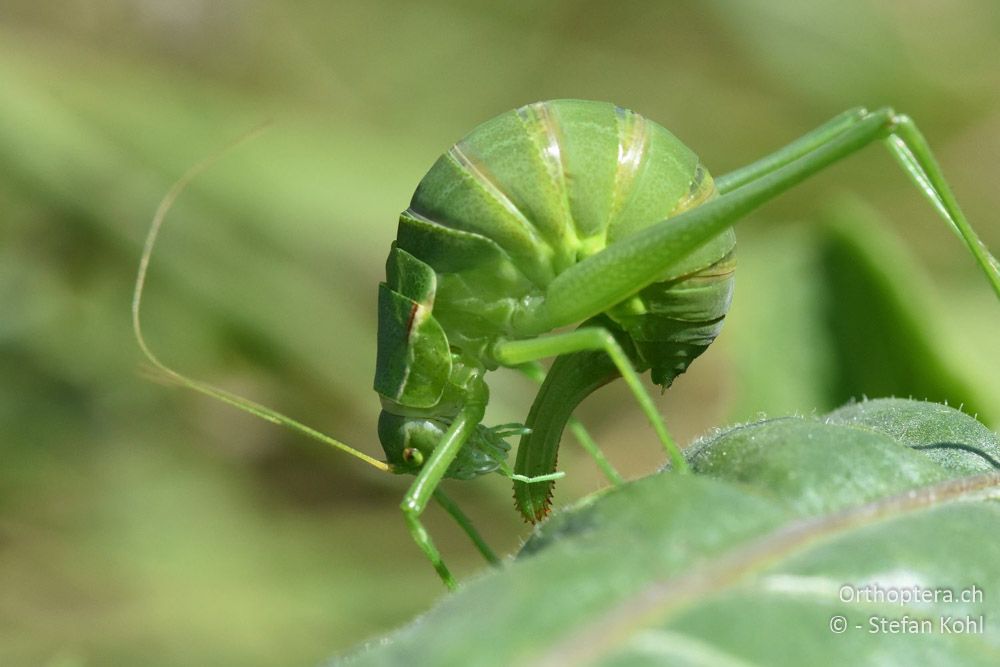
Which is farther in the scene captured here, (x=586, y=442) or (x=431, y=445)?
(x=431, y=445)

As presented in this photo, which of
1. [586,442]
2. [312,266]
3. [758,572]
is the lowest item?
[586,442]

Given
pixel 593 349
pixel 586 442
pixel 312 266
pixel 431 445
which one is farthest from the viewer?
pixel 312 266

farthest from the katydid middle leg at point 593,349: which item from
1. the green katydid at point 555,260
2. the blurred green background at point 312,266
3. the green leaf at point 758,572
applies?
the blurred green background at point 312,266

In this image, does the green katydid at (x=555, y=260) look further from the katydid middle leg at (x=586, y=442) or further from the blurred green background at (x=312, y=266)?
the blurred green background at (x=312, y=266)

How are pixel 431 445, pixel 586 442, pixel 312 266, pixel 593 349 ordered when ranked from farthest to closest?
pixel 312 266 → pixel 431 445 → pixel 586 442 → pixel 593 349

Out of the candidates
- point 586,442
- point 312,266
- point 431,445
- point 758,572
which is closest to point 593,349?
point 586,442

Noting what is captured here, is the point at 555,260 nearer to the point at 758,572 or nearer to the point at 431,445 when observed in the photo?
the point at 431,445

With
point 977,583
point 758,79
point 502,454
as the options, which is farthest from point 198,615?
point 758,79
